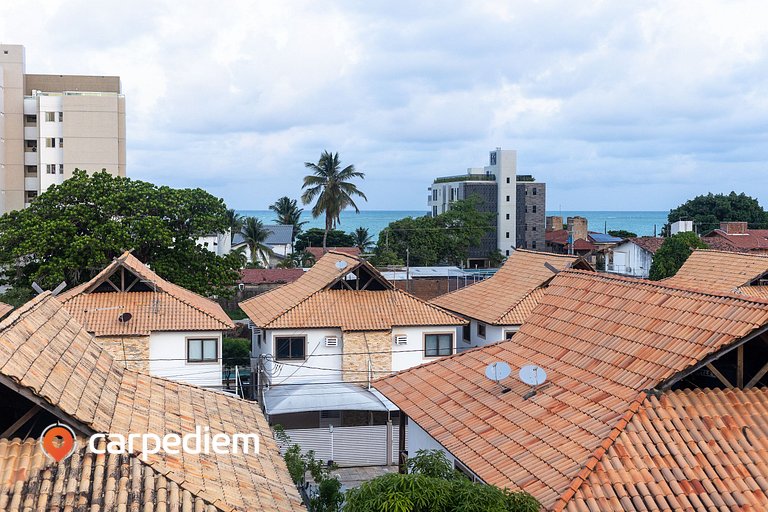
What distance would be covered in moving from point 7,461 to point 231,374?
2897 cm

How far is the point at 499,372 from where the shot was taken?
16.2 metres

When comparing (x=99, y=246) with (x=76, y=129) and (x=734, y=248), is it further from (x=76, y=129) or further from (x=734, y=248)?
(x=734, y=248)

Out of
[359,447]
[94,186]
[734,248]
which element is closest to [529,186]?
[734,248]

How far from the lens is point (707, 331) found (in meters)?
13.7

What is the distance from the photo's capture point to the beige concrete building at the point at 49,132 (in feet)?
243

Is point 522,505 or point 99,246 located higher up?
point 99,246

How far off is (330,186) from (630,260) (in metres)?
30.3

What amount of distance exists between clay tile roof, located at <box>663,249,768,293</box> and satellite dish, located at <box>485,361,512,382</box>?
19971mm

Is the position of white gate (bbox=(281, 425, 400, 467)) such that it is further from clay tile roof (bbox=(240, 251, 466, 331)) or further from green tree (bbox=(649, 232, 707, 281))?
green tree (bbox=(649, 232, 707, 281))

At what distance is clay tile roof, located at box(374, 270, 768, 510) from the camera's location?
1287 centimetres

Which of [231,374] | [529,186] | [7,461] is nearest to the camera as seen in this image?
[7,461]

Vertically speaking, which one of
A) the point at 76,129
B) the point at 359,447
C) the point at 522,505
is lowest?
the point at 359,447

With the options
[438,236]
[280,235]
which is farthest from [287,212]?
[438,236]

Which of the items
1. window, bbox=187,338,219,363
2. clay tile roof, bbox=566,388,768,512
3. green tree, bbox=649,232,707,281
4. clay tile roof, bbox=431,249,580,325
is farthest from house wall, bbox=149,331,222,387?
green tree, bbox=649,232,707,281
